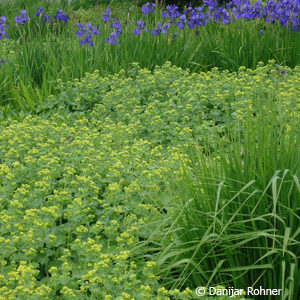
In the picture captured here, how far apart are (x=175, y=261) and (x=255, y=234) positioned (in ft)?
1.53

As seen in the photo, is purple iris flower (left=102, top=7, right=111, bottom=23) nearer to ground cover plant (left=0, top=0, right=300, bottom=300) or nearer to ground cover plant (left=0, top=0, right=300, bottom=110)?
ground cover plant (left=0, top=0, right=300, bottom=110)

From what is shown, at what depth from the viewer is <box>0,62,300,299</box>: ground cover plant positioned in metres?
2.33

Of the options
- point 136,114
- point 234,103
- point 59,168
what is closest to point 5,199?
point 59,168

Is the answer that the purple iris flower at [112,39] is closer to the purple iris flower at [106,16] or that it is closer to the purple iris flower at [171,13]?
the purple iris flower at [106,16]

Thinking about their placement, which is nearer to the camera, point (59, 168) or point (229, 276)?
point (229, 276)

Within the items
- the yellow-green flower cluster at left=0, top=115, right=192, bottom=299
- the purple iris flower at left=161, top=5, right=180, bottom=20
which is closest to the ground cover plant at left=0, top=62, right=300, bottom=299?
A: the yellow-green flower cluster at left=0, top=115, right=192, bottom=299

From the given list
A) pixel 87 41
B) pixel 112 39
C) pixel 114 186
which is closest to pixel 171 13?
pixel 112 39

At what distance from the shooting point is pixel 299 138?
2.52m

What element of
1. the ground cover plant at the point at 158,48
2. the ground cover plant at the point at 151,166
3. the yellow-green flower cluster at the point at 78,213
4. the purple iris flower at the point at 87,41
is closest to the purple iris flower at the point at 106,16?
the ground cover plant at the point at 158,48

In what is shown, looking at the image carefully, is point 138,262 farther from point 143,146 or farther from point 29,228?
point 143,146

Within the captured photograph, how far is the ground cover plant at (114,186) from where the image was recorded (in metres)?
2.33

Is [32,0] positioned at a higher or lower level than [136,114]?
higher

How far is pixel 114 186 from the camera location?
116 inches

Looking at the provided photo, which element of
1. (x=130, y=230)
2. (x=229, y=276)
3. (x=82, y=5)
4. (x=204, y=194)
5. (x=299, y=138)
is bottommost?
(x=229, y=276)
